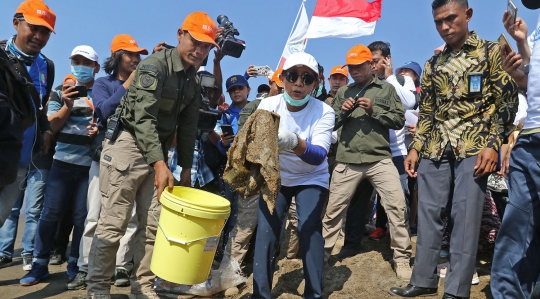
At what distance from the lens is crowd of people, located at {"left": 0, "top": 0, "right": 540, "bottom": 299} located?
336 centimetres

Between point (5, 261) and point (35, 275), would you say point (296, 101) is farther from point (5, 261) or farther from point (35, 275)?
point (5, 261)

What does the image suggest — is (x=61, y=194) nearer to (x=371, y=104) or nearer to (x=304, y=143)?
(x=304, y=143)

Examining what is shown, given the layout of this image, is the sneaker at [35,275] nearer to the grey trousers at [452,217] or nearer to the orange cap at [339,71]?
the grey trousers at [452,217]

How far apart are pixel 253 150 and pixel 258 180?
24 centimetres

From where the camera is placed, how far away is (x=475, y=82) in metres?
3.95

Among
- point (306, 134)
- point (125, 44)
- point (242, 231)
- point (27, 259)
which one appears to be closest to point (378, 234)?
point (242, 231)

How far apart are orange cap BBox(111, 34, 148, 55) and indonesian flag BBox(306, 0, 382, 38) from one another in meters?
3.91

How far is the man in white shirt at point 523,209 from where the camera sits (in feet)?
9.82

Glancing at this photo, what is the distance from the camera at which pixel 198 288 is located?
4.73 m

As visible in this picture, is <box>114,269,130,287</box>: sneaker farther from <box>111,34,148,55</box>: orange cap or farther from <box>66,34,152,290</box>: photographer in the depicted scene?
<box>111,34,148,55</box>: orange cap

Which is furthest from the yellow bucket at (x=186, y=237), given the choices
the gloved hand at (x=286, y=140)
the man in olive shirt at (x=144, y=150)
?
the gloved hand at (x=286, y=140)

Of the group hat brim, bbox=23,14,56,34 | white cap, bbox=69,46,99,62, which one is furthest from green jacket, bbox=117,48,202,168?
white cap, bbox=69,46,99,62

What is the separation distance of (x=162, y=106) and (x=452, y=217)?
255 cm

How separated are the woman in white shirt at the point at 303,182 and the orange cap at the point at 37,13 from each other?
2.38 metres
